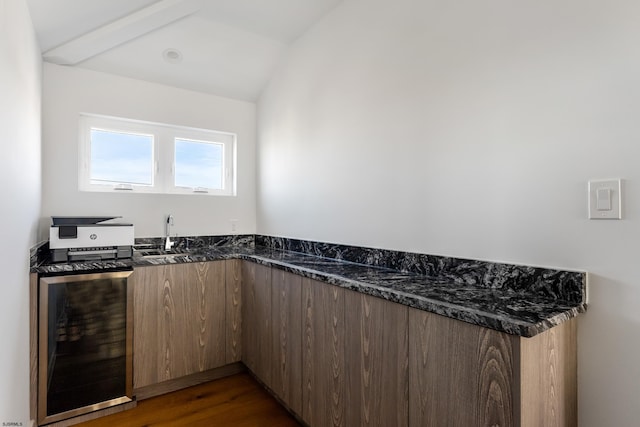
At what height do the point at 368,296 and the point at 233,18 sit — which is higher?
the point at 233,18

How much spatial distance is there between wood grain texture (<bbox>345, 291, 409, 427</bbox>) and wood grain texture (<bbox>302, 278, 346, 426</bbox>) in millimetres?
54

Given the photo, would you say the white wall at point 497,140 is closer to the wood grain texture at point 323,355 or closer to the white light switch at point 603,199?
the white light switch at point 603,199

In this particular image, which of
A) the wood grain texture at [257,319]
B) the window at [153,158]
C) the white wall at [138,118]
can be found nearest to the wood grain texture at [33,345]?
the white wall at [138,118]

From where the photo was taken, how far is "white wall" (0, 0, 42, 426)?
124 cm

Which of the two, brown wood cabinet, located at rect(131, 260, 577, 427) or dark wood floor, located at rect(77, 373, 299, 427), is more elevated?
brown wood cabinet, located at rect(131, 260, 577, 427)

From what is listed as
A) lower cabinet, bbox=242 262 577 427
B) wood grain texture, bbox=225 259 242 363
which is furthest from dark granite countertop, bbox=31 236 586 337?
wood grain texture, bbox=225 259 242 363

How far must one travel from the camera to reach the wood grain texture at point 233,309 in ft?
8.10

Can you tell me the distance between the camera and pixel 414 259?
172 centimetres

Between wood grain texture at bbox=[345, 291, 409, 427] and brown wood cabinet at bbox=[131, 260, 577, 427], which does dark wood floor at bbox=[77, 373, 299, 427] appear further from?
wood grain texture at bbox=[345, 291, 409, 427]

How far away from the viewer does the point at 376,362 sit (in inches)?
54.5

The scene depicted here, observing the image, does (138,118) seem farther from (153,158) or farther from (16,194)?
(16,194)

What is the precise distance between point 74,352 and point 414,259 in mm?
2045

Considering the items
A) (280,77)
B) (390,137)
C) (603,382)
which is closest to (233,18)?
(280,77)

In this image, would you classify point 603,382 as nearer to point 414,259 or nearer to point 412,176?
point 414,259
